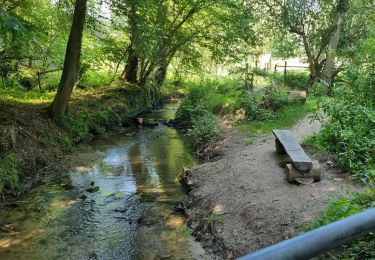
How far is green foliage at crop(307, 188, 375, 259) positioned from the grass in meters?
7.09

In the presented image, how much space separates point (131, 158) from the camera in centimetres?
1201

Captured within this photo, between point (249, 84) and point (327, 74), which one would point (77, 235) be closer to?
point (249, 84)

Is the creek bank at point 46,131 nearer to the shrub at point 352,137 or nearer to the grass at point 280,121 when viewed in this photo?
the grass at point 280,121

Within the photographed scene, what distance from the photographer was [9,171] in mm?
8734

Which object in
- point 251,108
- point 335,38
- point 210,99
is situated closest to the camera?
point 251,108

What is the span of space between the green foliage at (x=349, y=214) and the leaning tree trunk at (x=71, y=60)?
897 cm

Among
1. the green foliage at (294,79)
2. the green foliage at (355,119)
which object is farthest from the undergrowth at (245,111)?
the green foliage at (294,79)

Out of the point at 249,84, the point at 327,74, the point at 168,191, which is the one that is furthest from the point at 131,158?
the point at 327,74

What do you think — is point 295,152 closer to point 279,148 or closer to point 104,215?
point 279,148

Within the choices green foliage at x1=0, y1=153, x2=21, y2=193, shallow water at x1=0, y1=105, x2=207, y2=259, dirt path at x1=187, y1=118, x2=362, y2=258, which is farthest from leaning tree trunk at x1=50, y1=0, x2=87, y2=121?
dirt path at x1=187, y1=118, x2=362, y2=258

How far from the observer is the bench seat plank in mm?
7297

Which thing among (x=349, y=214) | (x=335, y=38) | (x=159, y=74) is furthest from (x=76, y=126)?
(x=335, y=38)

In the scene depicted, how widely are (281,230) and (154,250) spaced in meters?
2.08

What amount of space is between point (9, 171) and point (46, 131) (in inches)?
114
